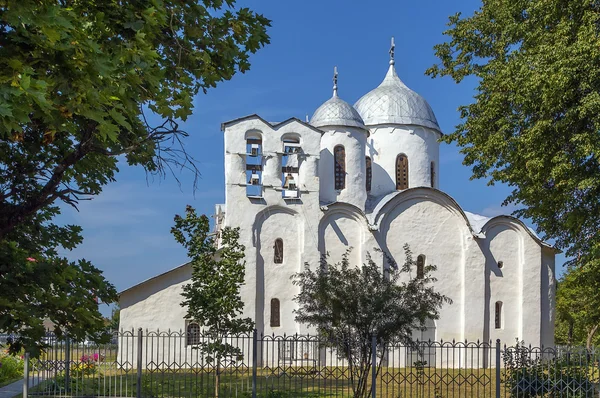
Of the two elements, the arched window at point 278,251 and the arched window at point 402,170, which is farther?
the arched window at point 402,170

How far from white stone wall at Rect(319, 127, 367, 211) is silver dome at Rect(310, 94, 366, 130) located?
233 millimetres

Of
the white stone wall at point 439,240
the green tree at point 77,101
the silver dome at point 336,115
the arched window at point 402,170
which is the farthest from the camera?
the arched window at point 402,170

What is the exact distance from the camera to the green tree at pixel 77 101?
4836 mm

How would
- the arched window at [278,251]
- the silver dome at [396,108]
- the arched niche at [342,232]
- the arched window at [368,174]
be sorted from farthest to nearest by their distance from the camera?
the silver dome at [396,108], the arched window at [368,174], the arched niche at [342,232], the arched window at [278,251]

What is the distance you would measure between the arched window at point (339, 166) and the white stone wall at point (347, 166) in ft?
0.44

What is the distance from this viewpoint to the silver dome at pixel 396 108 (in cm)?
2877

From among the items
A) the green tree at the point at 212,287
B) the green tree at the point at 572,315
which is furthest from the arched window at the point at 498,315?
the green tree at the point at 212,287

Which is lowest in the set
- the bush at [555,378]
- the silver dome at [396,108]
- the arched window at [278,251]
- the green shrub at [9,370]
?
the green shrub at [9,370]

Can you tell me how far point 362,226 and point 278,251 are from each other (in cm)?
323

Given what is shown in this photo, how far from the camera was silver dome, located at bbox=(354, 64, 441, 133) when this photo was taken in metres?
28.8

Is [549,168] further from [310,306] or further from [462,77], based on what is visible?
[310,306]

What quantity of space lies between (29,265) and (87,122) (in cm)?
166

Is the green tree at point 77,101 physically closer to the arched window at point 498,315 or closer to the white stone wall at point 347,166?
the white stone wall at point 347,166

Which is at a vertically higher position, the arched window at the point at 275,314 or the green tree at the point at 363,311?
the green tree at the point at 363,311
